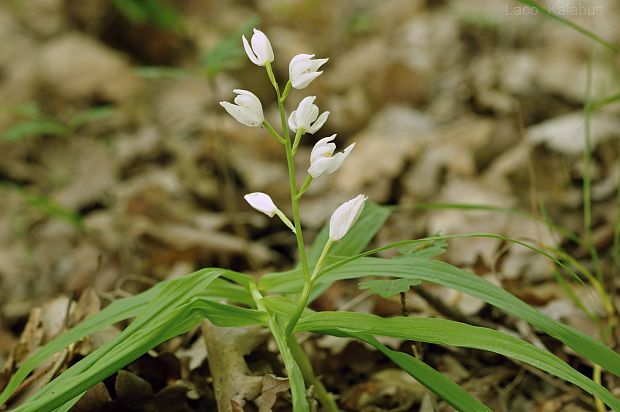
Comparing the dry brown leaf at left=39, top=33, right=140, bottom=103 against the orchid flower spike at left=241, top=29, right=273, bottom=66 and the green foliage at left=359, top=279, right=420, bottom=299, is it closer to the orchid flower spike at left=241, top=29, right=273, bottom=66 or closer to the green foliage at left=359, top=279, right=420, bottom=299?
the orchid flower spike at left=241, top=29, right=273, bottom=66

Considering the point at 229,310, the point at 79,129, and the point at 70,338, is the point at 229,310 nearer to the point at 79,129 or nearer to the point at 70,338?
the point at 70,338

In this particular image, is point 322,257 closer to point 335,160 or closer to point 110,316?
point 335,160

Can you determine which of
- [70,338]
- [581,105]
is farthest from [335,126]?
[70,338]

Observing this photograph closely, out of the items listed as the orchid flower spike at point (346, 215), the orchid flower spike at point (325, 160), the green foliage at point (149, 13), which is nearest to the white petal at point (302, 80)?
the orchid flower spike at point (325, 160)

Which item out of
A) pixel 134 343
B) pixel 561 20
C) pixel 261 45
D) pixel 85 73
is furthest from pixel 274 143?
pixel 134 343

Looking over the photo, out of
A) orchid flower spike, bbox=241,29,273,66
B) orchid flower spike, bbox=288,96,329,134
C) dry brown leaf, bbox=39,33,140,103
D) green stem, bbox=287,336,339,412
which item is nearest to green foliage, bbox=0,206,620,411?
green stem, bbox=287,336,339,412

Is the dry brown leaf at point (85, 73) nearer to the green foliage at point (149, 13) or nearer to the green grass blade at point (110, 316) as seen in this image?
the green foliage at point (149, 13)
